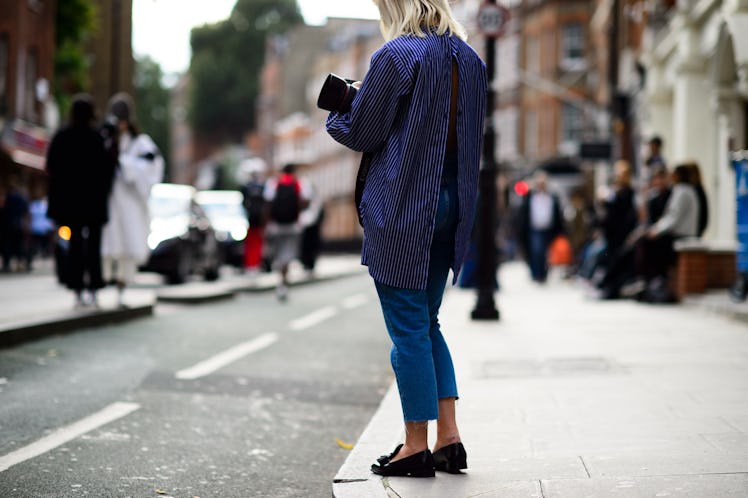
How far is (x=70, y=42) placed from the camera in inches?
1726

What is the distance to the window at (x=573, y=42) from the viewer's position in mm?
53688

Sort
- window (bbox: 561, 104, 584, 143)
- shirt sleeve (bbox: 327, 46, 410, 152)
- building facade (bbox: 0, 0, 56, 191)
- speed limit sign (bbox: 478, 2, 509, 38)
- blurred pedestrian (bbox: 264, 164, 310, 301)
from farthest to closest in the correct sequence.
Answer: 1. window (bbox: 561, 104, 584, 143)
2. building facade (bbox: 0, 0, 56, 191)
3. blurred pedestrian (bbox: 264, 164, 310, 301)
4. speed limit sign (bbox: 478, 2, 509, 38)
5. shirt sleeve (bbox: 327, 46, 410, 152)

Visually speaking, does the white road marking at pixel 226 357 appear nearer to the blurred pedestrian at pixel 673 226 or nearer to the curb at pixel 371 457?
the curb at pixel 371 457

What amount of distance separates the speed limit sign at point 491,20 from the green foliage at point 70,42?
32.0 m

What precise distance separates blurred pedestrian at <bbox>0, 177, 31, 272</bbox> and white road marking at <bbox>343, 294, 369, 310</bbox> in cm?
883

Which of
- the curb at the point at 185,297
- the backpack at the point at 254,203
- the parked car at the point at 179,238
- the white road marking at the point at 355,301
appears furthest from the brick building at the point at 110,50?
the curb at the point at 185,297

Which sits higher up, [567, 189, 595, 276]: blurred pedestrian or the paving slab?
[567, 189, 595, 276]: blurred pedestrian

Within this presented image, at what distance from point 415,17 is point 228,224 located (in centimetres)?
2210

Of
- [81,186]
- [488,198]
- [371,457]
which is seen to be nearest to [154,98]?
[488,198]

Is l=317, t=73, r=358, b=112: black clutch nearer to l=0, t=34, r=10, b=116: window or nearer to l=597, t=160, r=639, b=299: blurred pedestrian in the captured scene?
l=597, t=160, r=639, b=299: blurred pedestrian

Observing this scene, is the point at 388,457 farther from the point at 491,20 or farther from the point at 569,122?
the point at 569,122

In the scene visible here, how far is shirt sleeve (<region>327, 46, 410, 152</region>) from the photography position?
4.44 meters

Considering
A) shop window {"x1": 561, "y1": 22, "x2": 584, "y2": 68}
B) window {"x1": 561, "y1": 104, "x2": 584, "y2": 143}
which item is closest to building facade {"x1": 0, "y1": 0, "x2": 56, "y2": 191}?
window {"x1": 561, "y1": 104, "x2": 584, "y2": 143}

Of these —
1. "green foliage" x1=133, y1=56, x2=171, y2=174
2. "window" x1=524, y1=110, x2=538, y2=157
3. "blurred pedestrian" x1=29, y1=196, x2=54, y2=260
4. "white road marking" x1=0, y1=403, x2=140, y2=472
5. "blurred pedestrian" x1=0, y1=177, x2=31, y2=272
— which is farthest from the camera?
"green foliage" x1=133, y1=56, x2=171, y2=174
